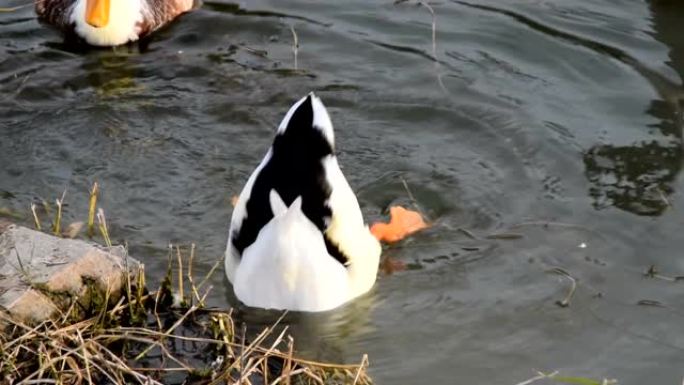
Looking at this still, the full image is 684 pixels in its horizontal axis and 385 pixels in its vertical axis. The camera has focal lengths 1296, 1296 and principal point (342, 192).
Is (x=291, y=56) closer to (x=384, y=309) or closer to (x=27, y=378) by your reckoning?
(x=384, y=309)

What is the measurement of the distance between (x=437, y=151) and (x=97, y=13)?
115 inches

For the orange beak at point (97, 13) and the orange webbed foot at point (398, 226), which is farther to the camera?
the orange beak at point (97, 13)

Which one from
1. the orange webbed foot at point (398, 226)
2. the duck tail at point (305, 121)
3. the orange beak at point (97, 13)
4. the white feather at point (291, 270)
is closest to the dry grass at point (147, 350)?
the white feather at point (291, 270)

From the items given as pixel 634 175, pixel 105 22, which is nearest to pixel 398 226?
pixel 634 175

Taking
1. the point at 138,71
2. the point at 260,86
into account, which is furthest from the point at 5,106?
the point at 260,86

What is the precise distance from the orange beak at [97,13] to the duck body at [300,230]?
3.26m

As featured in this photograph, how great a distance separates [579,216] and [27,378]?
9.76ft

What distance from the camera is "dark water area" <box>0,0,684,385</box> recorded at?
561 cm

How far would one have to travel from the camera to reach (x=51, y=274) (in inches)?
198

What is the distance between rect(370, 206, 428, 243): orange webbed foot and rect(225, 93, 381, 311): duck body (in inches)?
10.7

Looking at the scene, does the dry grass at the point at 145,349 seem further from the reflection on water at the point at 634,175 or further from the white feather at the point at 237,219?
the reflection on water at the point at 634,175

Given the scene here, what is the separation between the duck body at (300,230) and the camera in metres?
5.38

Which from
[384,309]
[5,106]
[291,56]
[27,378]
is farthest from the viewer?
[291,56]

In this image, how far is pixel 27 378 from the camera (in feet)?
14.6
